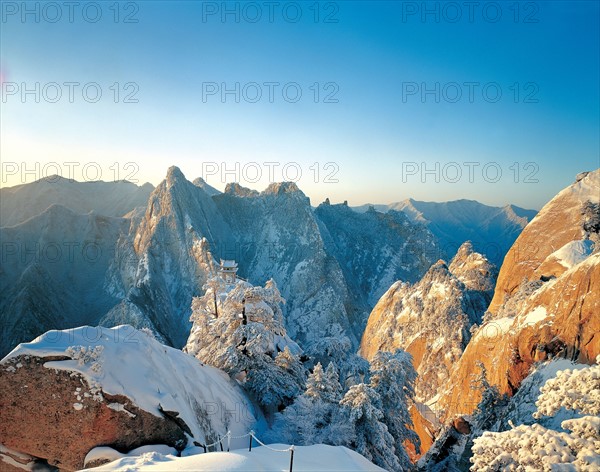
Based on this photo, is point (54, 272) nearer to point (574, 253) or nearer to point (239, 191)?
point (239, 191)

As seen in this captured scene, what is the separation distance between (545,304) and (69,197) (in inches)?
7468

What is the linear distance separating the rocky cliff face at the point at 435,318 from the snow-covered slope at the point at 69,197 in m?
132

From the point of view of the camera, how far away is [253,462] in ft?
33.4

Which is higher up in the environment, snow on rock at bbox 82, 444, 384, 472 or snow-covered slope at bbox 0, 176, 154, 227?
snow-covered slope at bbox 0, 176, 154, 227

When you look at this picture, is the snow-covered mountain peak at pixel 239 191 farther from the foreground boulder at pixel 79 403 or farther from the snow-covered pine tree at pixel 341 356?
the foreground boulder at pixel 79 403

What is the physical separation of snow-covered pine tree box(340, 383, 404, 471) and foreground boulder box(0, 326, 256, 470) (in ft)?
21.4

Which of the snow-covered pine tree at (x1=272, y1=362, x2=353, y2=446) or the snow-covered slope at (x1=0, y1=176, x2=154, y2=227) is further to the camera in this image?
the snow-covered slope at (x1=0, y1=176, x2=154, y2=227)

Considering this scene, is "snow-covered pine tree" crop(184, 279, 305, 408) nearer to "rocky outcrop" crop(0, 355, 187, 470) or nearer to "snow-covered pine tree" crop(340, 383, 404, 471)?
"snow-covered pine tree" crop(340, 383, 404, 471)

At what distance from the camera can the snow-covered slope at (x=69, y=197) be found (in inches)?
5389

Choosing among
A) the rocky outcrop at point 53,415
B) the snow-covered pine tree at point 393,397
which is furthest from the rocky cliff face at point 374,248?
the rocky outcrop at point 53,415

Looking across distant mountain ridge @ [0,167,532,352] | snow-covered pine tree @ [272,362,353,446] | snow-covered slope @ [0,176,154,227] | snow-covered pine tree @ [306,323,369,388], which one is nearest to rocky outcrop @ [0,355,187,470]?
snow-covered pine tree @ [272,362,353,446]

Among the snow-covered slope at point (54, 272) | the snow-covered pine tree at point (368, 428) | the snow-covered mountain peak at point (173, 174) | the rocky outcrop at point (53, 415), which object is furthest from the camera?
the snow-covered mountain peak at point (173, 174)

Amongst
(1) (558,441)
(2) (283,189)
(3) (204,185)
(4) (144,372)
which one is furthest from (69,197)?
(1) (558,441)

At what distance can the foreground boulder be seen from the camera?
11945 mm
